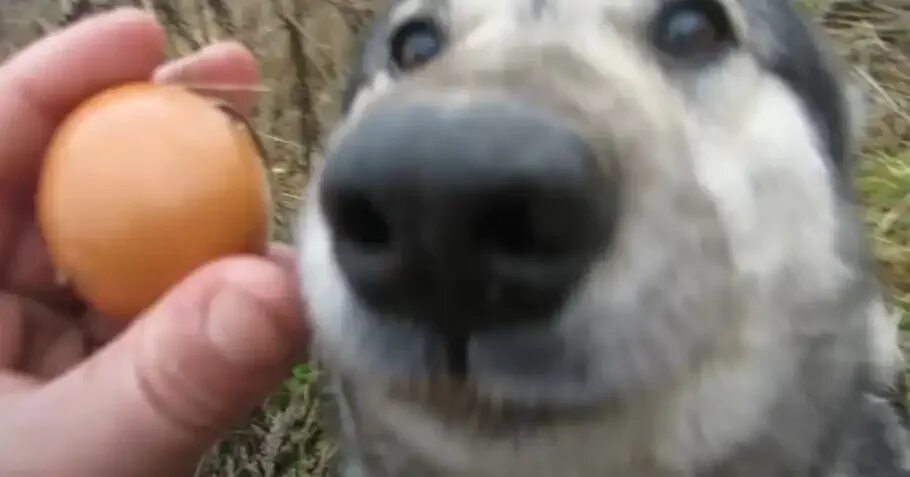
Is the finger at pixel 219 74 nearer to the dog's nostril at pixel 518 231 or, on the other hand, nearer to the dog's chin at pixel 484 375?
the dog's chin at pixel 484 375

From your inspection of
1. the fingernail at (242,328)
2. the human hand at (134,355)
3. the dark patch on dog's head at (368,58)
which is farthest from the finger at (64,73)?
the fingernail at (242,328)

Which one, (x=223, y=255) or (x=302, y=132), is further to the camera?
(x=302, y=132)

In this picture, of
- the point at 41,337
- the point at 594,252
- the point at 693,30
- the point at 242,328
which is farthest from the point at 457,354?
the point at 41,337

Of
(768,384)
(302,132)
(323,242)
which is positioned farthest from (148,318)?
(302,132)

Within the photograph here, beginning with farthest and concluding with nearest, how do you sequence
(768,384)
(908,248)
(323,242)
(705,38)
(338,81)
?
(338,81) → (908,248) → (705,38) → (768,384) → (323,242)

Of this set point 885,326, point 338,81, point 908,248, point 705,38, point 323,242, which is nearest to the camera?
point 323,242

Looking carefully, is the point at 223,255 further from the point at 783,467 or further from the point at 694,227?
the point at 783,467
